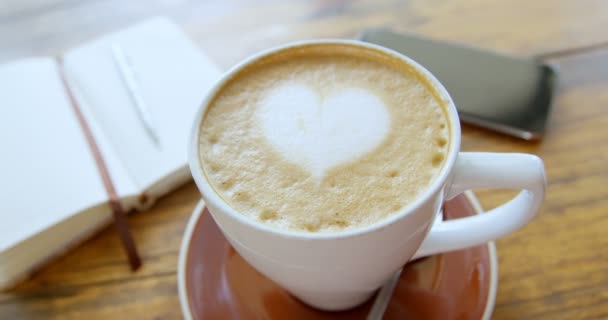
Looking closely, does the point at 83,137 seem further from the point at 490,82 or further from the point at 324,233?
the point at 490,82

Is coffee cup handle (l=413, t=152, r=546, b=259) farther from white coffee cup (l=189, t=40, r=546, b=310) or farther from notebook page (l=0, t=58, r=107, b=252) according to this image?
notebook page (l=0, t=58, r=107, b=252)

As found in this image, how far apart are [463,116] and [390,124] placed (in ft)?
1.01

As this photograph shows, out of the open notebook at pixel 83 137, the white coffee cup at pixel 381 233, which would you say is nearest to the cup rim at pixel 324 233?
the white coffee cup at pixel 381 233

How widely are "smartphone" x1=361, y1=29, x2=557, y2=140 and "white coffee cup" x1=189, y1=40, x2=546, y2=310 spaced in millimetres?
271

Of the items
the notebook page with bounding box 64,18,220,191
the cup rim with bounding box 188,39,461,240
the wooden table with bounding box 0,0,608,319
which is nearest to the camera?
the cup rim with bounding box 188,39,461,240

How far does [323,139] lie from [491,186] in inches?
7.2

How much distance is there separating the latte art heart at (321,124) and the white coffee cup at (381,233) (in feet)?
0.23

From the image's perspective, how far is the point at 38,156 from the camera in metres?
0.81

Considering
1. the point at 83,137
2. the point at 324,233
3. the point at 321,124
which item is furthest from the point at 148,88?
the point at 324,233

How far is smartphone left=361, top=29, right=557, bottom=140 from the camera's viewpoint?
0.83m

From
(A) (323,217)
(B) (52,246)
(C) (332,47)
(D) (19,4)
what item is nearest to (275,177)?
(A) (323,217)

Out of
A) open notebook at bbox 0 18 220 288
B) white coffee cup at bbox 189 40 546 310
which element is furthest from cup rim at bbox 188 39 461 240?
open notebook at bbox 0 18 220 288

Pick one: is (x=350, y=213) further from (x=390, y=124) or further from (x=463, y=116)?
(x=463, y=116)

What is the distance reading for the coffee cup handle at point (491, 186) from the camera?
1.73 ft
